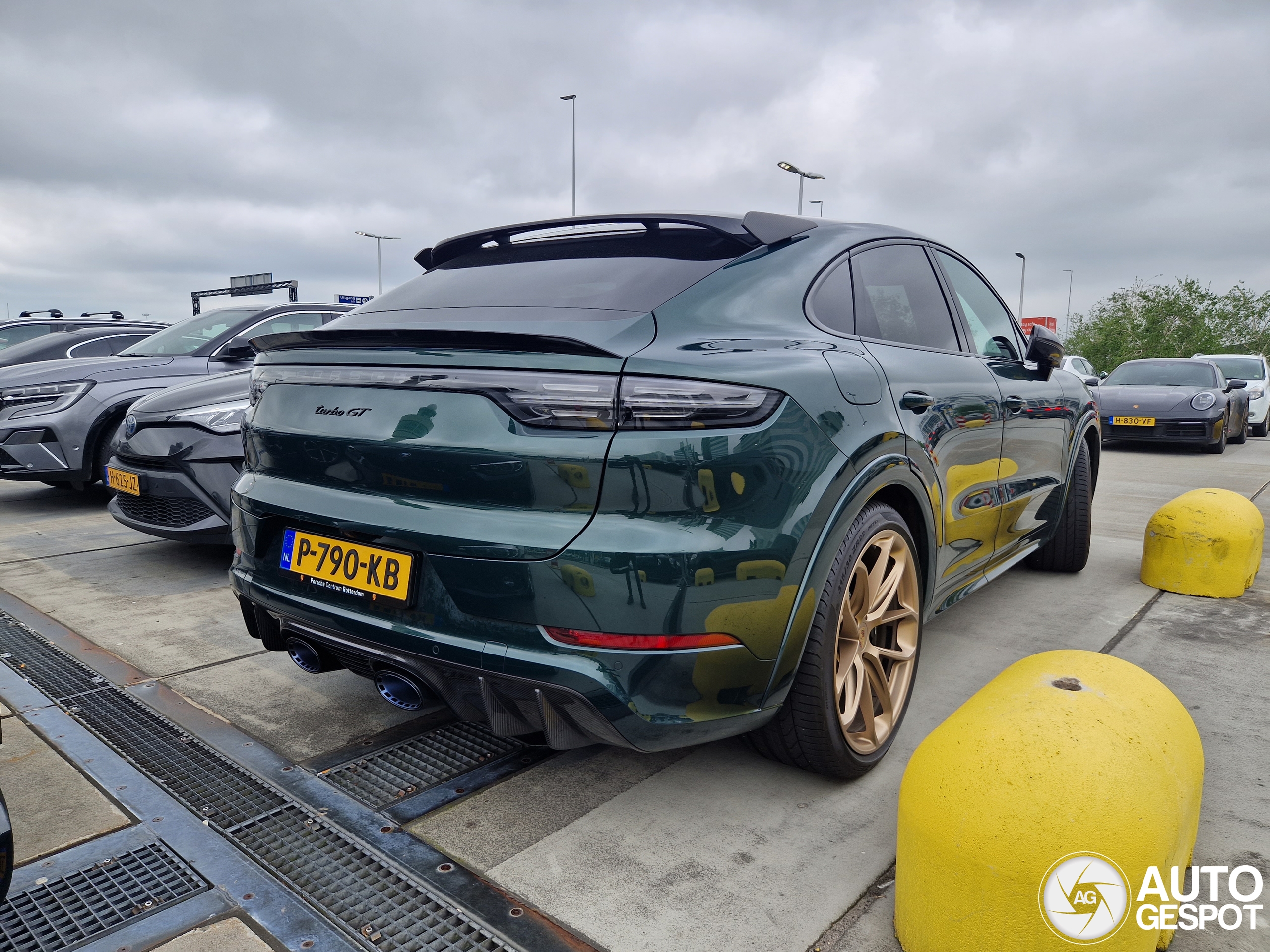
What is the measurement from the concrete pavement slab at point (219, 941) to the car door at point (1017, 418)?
106 inches

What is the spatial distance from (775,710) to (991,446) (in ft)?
5.17

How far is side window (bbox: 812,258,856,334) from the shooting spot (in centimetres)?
233

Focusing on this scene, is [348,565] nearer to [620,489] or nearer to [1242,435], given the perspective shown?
[620,489]

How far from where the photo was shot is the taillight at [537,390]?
1.81 meters

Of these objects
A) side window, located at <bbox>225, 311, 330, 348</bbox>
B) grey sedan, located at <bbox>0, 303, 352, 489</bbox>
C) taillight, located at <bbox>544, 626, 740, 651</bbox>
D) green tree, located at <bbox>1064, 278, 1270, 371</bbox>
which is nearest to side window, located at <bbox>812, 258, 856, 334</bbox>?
taillight, located at <bbox>544, 626, 740, 651</bbox>

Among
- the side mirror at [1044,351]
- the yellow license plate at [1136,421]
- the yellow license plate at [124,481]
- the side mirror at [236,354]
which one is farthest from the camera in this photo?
the yellow license plate at [1136,421]

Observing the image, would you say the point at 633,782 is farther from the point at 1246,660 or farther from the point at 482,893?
the point at 1246,660

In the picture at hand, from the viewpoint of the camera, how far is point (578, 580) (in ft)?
5.85

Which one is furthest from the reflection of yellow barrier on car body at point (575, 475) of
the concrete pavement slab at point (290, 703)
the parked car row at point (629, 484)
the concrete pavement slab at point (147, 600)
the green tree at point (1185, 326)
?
the green tree at point (1185, 326)

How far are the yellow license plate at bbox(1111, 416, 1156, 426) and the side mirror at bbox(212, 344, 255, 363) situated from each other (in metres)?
11.3

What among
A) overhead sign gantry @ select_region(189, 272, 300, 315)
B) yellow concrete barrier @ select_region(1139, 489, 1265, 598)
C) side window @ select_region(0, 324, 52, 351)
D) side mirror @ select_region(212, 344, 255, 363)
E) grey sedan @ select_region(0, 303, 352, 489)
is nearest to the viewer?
yellow concrete barrier @ select_region(1139, 489, 1265, 598)

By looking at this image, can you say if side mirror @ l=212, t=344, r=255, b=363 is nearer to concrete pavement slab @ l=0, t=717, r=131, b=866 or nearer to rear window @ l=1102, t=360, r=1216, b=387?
concrete pavement slab @ l=0, t=717, r=131, b=866

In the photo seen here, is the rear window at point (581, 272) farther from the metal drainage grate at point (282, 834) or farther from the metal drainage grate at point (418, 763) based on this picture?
the metal drainage grate at point (282, 834)

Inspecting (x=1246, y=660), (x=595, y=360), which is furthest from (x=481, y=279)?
(x=1246, y=660)
